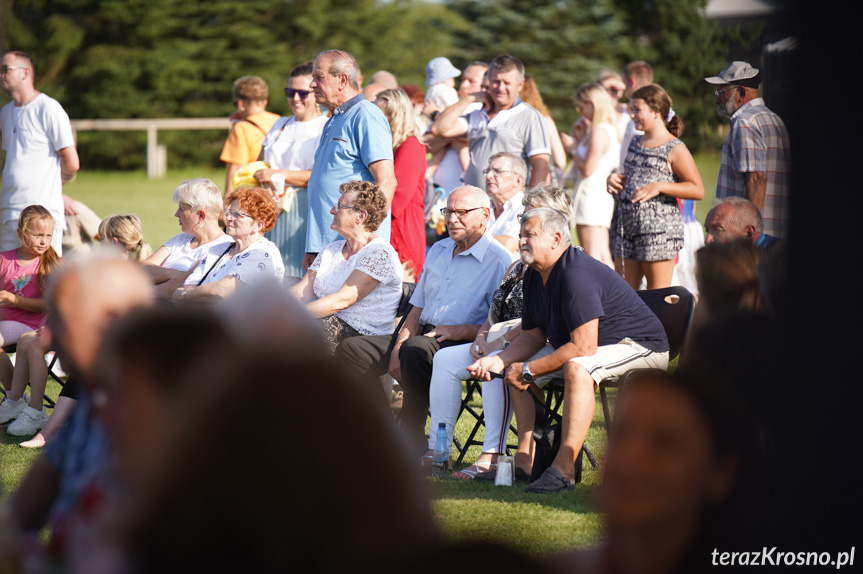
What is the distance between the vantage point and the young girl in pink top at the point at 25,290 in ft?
15.9

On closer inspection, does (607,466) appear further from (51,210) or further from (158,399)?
(51,210)

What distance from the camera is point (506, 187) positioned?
5016mm

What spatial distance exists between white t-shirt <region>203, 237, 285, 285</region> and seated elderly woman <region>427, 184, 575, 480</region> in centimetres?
100

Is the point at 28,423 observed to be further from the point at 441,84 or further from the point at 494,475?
the point at 441,84

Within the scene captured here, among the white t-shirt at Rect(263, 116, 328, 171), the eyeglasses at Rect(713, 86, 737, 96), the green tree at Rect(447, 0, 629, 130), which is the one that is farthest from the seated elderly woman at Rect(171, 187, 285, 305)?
the green tree at Rect(447, 0, 629, 130)

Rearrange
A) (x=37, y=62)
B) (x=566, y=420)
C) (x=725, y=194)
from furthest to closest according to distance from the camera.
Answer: (x=37, y=62), (x=725, y=194), (x=566, y=420)

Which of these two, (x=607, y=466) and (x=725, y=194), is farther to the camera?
(x=725, y=194)

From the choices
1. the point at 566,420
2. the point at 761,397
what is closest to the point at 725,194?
the point at 566,420

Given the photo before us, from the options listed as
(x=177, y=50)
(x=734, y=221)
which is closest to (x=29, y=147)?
(x=734, y=221)

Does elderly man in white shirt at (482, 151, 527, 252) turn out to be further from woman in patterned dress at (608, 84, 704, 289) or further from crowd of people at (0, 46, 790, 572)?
woman in patterned dress at (608, 84, 704, 289)

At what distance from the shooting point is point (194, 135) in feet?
78.8

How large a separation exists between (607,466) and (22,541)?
1196mm

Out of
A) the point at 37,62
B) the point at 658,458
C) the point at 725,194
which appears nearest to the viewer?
the point at 658,458

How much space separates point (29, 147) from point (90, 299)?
14.9 ft
